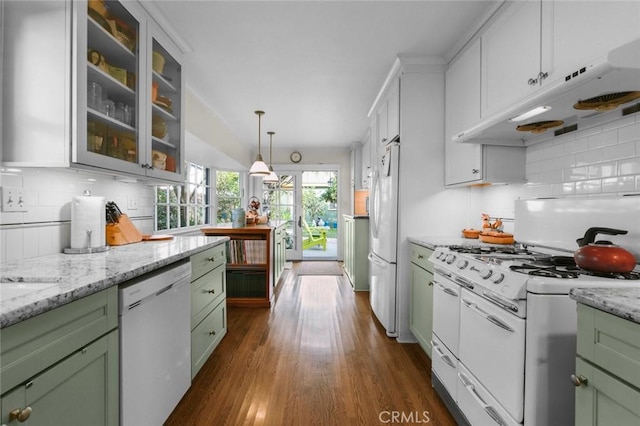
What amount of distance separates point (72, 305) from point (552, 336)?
1.62 meters

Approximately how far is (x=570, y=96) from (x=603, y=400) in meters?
1.18

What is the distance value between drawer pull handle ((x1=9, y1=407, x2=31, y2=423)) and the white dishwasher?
408mm

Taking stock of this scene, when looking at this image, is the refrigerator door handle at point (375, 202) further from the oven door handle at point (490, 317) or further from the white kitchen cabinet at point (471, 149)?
the oven door handle at point (490, 317)

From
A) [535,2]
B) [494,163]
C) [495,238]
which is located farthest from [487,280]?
[535,2]

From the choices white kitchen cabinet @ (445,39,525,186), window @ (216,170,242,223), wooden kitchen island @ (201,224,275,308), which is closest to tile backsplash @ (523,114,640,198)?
white kitchen cabinet @ (445,39,525,186)

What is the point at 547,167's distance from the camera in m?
1.99

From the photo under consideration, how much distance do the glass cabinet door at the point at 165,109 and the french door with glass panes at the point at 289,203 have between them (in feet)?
14.0

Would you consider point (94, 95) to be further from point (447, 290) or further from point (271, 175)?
point (271, 175)

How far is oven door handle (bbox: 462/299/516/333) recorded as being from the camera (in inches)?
47.9

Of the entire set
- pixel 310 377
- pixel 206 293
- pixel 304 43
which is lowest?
pixel 310 377

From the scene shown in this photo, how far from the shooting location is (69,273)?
1.18 m

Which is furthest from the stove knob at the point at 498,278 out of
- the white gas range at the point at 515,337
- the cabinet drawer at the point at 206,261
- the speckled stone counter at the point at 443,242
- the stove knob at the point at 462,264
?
the cabinet drawer at the point at 206,261

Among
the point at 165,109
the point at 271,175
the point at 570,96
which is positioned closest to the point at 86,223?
the point at 165,109

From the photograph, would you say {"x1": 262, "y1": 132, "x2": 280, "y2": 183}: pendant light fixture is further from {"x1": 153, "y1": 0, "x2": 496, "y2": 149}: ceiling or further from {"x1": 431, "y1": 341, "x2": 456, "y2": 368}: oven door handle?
A: {"x1": 431, "y1": 341, "x2": 456, "y2": 368}: oven door handle
